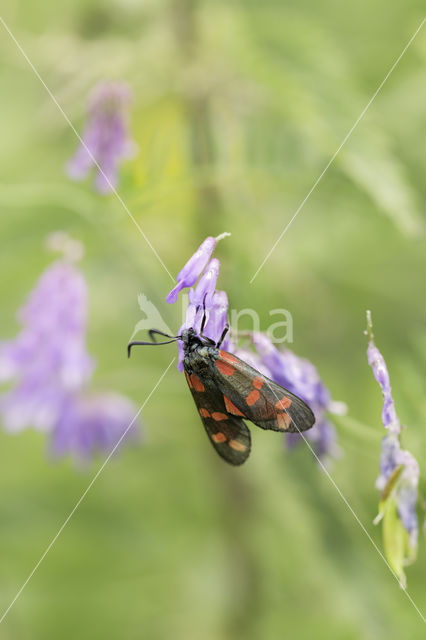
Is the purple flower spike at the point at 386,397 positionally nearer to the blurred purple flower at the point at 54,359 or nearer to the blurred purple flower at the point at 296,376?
the blurred purple flower at the point at 296,376

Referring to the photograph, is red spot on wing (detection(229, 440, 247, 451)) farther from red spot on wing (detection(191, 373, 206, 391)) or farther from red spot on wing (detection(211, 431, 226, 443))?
red spot on wing (detection(191, 373, 206, 391))

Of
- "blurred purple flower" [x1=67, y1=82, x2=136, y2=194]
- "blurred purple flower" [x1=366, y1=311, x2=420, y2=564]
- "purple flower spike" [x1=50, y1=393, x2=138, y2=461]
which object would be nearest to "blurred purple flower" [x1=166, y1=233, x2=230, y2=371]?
"blurred purple flower" [x1=366, y1=311, x2=420, y2=564]

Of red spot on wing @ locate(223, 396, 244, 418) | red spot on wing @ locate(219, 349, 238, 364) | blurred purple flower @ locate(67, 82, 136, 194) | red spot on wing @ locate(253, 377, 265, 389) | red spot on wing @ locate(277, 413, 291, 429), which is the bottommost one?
red spot on wing @ locate(223, 396, 244, 418)

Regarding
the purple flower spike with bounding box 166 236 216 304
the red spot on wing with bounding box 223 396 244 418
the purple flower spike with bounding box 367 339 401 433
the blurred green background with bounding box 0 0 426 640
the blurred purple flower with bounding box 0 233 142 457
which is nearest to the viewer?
the purple flower spike with bounding box 367 339 401 433

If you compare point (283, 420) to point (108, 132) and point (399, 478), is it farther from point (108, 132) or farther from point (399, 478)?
point (108, 132)

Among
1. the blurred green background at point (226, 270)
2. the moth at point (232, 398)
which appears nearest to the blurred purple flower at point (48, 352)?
the blurred green background at point (226, 270)

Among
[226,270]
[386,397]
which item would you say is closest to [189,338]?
[386,397]

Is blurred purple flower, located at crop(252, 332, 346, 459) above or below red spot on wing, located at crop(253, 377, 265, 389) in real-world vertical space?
above

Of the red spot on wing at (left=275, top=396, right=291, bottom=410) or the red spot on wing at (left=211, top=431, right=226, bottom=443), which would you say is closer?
the red spot on wing at (left=275, top=396, right=291, bottom=410)
